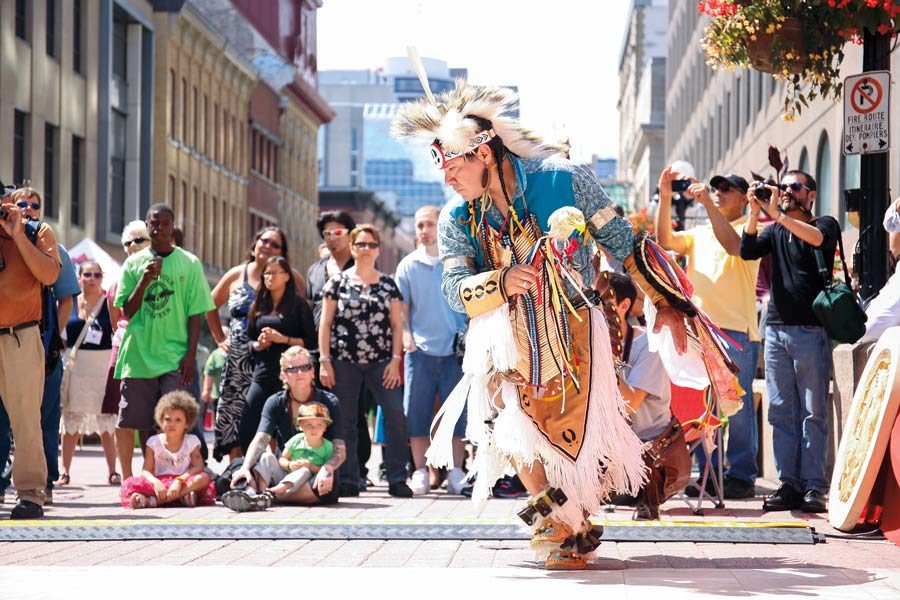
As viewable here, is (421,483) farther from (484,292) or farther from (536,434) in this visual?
(484,292)

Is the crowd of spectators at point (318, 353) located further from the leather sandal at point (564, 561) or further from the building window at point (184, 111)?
the building window at point (184, 111)

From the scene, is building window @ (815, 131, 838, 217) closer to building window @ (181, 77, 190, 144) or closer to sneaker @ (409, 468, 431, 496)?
sneaker @ (409, 468, 431, 496)

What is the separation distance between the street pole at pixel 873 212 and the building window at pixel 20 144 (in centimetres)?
2613

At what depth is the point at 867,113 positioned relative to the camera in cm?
1041

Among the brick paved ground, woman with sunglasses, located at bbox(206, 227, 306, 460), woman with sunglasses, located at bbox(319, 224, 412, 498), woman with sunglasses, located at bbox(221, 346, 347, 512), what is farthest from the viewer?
woman with sunglasses, located at bbox(206, 227, 306, 460)

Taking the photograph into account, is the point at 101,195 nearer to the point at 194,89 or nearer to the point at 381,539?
the point at 194,89

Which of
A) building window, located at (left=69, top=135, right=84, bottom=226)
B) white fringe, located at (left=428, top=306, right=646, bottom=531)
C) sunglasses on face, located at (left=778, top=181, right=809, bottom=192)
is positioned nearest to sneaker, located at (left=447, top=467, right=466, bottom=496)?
sunglasses on face, located at (left=778, top=181, right=809, bottom=192)

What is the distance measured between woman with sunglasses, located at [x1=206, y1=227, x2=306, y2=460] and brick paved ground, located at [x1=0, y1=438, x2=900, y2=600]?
336 cm

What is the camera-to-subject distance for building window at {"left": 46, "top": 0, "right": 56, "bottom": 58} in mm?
36688

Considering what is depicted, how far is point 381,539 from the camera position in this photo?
8.26m

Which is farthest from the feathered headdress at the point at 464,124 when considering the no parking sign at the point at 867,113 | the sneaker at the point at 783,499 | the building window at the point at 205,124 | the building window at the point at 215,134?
the building window at the point at 215,134

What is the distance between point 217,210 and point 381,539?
A: 163 feet

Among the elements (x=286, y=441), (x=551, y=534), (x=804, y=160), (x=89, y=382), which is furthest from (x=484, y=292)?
(x=804, y=160)

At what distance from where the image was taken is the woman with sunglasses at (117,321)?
1287 centimetres
